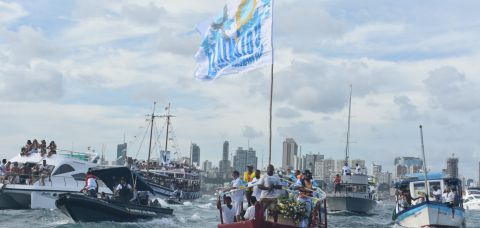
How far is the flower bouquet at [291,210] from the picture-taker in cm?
2236

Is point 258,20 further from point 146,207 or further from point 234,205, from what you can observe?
point 146,207

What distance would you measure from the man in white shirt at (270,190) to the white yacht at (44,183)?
2982 centimetres

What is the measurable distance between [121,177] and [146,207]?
10.9 metres

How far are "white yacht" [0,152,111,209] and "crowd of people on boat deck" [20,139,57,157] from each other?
0.29m

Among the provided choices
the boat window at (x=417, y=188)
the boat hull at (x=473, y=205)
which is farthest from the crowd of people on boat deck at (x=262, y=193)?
the boat hull at (x=473, y=205)

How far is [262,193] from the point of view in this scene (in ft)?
73.1

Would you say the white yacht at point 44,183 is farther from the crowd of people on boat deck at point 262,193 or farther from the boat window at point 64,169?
the crowd of people on boat deck at point 262,193

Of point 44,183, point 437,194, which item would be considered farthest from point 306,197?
point 44,183

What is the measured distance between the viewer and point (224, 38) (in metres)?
26.0

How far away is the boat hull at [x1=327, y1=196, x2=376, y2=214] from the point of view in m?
58.5

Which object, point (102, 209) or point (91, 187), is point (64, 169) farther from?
point (102, 209)

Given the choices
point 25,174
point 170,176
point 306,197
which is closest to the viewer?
point 306,197

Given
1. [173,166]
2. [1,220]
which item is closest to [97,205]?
[1,220]

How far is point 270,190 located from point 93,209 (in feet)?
57.2
